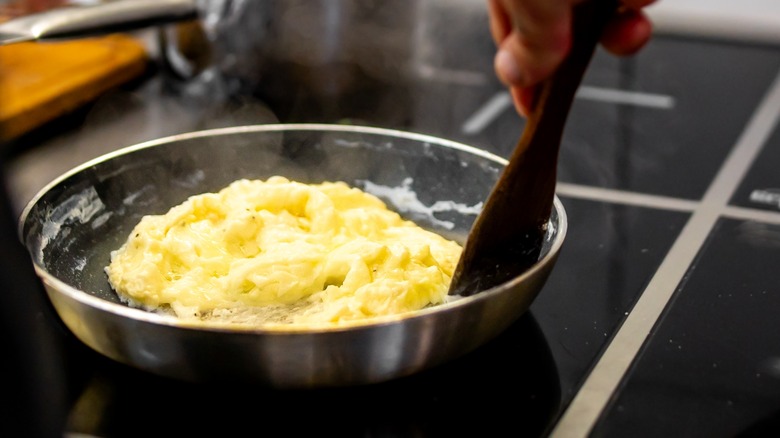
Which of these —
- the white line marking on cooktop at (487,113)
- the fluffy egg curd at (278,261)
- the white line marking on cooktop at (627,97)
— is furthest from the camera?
the white line marking on cooktop at (627,97)

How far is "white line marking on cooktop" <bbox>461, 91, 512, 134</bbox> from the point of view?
1662mm

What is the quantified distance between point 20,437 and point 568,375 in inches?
20.7

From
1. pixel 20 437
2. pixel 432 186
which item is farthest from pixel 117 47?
pixel 20 437

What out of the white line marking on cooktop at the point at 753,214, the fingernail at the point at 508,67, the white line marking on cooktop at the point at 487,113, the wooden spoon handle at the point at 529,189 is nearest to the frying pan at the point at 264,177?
the wooden spoon handle at the point at 529,189

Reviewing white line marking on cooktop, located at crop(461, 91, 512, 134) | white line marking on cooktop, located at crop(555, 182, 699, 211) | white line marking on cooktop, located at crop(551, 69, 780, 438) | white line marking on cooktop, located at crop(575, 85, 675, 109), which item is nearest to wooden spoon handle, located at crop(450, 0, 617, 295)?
white line marking on cooktop, located at crop(551, 69, 780, 438)

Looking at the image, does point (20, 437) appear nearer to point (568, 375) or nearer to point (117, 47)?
point (568, 375)

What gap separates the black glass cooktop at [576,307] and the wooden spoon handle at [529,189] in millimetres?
79

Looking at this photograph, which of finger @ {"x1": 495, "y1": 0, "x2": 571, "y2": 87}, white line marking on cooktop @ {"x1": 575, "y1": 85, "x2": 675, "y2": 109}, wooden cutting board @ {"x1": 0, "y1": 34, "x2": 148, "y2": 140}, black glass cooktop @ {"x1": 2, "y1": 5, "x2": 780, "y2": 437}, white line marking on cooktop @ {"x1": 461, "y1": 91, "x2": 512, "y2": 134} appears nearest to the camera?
finger @ {"x1": 495, "y1": 0, "x2": 571, "y2": 87}

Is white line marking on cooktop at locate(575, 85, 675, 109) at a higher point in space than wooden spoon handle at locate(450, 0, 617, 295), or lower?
lower

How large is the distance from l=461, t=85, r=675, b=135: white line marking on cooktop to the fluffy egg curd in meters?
0.72

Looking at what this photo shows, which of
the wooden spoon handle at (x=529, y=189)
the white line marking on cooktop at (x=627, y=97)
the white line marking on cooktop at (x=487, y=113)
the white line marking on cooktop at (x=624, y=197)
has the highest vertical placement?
the wooden spoon handle at (x=529, y=189)

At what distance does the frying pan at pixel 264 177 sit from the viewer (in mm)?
677

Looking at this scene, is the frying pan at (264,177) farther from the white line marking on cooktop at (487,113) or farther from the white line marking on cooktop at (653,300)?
the white line marking on cooktop at (487,113)

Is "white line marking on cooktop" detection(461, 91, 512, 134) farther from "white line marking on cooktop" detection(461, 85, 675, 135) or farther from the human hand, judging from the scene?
the human hand
